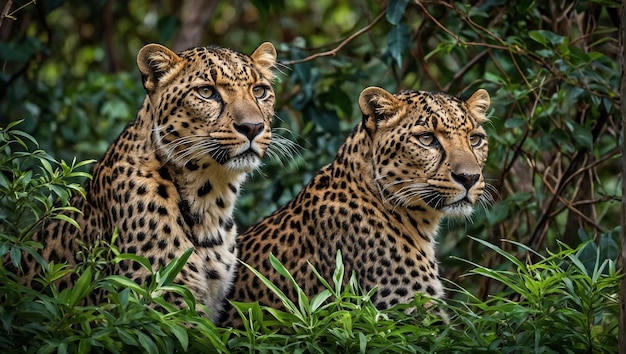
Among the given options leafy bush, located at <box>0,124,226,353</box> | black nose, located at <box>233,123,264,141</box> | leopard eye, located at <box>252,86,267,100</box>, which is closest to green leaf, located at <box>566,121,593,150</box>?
leopard eye, located at <box>252,86,267,100</box>

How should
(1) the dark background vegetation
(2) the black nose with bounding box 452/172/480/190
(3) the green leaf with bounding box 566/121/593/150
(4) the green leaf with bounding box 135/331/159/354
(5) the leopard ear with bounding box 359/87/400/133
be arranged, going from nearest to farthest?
(4) the green leaf with bounding box 135/331/159/354 < (2) the black nose with bounding box 452/172/480/190 < (5) the leopard ear with bounding box 359/87/400/133 < (3) the green leaf with bounding box 566/121/593/150 < (1) the dark background vegetation

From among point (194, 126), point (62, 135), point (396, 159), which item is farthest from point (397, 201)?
point (62, 135)

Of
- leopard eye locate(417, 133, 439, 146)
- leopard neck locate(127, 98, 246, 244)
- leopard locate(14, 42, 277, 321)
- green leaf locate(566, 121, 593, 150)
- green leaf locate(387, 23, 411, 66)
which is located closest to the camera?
leopard locate(14, 42, 277, 321)

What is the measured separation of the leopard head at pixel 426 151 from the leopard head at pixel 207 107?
783mm

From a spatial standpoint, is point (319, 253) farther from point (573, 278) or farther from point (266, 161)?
point (266, 161)

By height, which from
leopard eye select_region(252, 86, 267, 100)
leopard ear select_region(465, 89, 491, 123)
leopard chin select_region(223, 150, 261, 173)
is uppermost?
leopard eye select_region(252, 86, 267, 100)

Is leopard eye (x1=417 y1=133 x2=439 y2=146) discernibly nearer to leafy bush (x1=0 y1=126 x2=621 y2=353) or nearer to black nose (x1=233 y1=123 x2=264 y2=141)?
black nose (x1=233 y1=123 x2=264 y2=141)

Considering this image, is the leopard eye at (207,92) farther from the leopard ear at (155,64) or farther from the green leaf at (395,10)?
the green leaf at (395,10)

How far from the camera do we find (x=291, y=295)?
7.36m

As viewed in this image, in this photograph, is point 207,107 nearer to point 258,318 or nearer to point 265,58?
point 265,58

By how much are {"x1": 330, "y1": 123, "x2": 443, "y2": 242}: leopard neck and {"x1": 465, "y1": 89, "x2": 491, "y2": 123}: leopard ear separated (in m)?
0.74

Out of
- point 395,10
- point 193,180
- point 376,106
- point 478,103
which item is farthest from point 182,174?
point 395,10

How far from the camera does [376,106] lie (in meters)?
Answer: 7.57

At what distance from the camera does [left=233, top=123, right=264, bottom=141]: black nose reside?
22.4 feet
